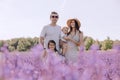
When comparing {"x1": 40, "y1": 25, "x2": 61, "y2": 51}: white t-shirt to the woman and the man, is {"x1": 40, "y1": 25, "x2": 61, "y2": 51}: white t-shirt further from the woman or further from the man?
the woman

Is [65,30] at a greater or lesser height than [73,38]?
greater

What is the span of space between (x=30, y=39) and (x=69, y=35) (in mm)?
38784

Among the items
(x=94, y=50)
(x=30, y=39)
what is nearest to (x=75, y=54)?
(x=94, y=50)

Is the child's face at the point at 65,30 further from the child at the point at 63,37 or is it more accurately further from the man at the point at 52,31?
the man at the point at 52,31

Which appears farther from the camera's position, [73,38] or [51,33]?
[73,38]

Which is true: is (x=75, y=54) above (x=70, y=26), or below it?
below

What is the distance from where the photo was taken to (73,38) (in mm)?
5566

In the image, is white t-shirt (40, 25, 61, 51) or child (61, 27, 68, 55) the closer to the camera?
white t-shirt (40, 25, 61, 51)

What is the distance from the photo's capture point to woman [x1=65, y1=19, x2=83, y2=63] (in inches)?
216

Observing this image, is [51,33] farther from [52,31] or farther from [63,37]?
[63,37]

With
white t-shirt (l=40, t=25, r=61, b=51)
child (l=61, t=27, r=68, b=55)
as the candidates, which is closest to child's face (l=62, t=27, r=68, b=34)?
child (l=61, t=27, r=68, b=55)

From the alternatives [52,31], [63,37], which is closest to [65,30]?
[63,37]

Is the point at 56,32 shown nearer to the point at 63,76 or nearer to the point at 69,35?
the point at 69,35

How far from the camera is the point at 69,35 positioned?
5582 millimetres
